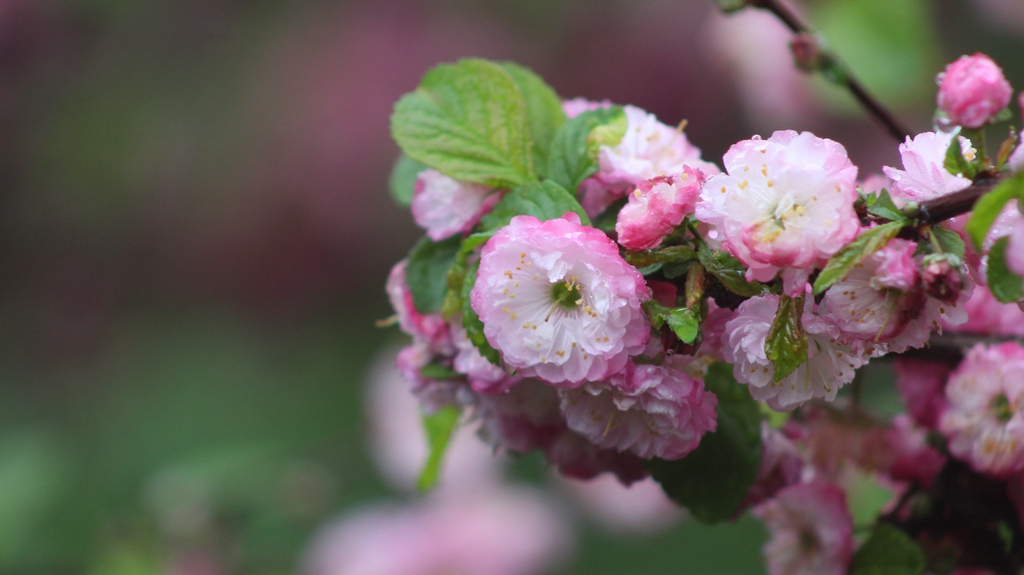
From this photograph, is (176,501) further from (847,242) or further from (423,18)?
(423,18)

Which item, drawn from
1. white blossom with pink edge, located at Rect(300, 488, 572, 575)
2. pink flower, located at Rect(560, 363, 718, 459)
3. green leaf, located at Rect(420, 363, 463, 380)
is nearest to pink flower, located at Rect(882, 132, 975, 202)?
pink flower, located at Rect(560, 363, 718, 459)

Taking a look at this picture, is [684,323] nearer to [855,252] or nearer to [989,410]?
[855,252]

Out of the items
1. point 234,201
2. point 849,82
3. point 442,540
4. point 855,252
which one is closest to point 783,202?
point 855,252

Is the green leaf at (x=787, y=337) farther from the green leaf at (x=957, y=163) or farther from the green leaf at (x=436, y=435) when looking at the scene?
the green leaf at (x=436, y=435)

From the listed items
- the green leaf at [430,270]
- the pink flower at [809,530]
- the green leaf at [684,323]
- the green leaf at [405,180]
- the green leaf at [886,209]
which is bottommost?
the pink flower at [809,530]

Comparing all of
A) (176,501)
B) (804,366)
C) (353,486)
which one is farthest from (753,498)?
(353,486)

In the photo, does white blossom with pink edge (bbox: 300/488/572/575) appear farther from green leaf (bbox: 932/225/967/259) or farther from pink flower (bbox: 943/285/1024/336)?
green leaf (bbox: 932/225/967/259)

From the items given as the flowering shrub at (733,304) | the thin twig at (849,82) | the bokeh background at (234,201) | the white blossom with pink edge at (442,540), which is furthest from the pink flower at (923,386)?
the bokeh background at (234,201)
